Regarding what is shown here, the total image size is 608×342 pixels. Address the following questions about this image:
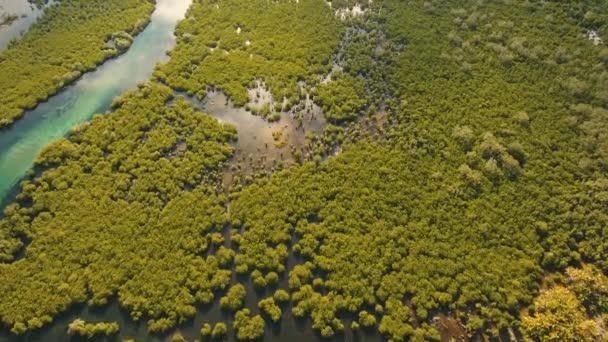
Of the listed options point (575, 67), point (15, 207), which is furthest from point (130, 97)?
point (575, 67)

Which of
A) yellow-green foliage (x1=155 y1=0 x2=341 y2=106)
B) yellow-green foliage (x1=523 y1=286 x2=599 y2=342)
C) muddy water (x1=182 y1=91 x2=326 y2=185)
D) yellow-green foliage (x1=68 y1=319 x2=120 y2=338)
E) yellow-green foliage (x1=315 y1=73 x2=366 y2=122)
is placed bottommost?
yellow-green foliage (x1=68 y1=319 x2=120 y2=338)

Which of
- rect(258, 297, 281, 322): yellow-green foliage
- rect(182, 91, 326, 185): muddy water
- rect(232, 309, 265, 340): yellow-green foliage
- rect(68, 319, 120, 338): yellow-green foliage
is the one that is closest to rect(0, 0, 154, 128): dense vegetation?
rect(182, 91, 326, 185): muddy water

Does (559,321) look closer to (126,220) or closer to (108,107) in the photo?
(126,220)

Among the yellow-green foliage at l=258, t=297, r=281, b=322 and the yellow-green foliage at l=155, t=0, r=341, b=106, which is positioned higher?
the yellow-green foliage at l=155, t=0, r=341, b=106

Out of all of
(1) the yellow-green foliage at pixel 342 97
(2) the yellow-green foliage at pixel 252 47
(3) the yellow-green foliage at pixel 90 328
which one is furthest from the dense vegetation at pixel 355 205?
(3) the yellow-green foliage at pixel 90 328

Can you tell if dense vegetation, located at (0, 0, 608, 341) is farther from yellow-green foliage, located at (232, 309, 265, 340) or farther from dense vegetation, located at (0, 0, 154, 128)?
dense vegetation, located at (0, 0, 154, 128)

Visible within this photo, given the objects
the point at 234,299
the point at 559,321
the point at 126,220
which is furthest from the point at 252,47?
the point at 559,321
